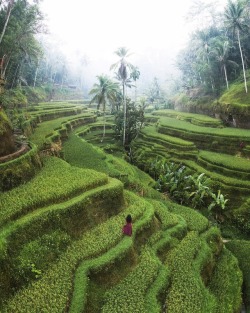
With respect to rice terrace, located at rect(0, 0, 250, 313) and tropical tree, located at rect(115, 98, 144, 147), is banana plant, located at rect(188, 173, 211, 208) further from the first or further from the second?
tropical tree, located at rect(115, 98, 144, 147)

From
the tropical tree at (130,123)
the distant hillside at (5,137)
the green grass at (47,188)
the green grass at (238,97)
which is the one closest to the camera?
the green grass at (47,188)

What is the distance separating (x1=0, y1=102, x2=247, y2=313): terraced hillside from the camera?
28.5ft

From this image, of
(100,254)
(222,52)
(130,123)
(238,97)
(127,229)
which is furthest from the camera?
(222,52)

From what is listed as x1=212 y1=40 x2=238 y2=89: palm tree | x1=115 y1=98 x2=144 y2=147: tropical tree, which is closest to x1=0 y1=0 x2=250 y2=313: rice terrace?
x1=115 y1=98 x2=144 y2=147: tropical tree

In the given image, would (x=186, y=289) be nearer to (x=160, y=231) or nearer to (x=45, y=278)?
(x=160, y=231)

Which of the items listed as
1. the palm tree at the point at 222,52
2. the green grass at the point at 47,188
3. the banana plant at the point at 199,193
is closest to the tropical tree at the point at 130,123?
the banana plant at the point at 199,193

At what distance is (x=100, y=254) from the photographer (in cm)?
1046

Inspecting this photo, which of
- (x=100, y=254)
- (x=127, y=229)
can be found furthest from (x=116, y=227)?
(x=100, y=254)

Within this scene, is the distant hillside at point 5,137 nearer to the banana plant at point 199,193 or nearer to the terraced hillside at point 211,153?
the banana plant at point 199,193

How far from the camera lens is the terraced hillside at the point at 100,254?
8.69m

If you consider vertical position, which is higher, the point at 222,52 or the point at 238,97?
the point at 222,52

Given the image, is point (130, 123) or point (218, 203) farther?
point (130, 123)

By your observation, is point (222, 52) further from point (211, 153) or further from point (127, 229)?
point (127, 229)

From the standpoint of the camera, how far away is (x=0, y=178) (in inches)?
485
